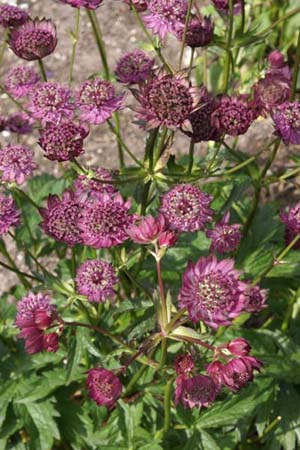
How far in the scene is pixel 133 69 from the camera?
6.91ft

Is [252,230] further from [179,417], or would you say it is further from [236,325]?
[179,417]

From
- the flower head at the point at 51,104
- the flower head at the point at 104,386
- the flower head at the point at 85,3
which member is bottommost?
the flower head at the point at 104,386

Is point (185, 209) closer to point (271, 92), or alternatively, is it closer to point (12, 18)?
point (271, 92)

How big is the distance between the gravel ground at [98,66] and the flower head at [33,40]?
145cm

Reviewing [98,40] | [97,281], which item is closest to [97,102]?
[98,40]

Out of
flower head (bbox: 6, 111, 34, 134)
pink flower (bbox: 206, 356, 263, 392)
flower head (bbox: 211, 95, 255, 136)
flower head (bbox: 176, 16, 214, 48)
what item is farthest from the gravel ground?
pink flower (bbox: 206, 356, 263, 392)

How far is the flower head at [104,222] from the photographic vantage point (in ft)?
5.51

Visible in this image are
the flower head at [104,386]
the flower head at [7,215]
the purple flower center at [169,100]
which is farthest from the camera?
the flower head at [7,215]

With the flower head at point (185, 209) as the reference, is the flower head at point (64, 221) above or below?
below

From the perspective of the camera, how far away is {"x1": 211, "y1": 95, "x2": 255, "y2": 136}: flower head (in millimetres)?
1740

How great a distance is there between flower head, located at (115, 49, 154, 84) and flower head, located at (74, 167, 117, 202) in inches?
14.5

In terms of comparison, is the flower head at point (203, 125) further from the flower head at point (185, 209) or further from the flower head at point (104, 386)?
the flower head at point (104, 386)

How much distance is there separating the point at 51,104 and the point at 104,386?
2.58ft

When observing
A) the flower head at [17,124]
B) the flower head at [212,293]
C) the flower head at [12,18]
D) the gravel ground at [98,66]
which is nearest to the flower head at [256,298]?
the flower head at [212,293]
